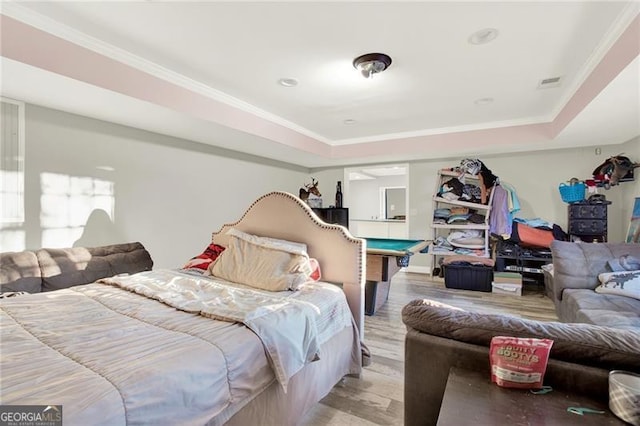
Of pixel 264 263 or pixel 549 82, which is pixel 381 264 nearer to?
pixel 264 263

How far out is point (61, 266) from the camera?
2.55 m

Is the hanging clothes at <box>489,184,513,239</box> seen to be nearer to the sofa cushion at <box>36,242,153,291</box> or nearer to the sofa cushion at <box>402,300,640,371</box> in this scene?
the sofa cushion at <box>402,300,640,371</box>

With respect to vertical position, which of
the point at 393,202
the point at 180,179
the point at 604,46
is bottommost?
the point at 393,202

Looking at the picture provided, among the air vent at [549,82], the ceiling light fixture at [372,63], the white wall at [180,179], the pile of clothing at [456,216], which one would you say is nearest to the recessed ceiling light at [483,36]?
the ceiling light fixture at [372,63]

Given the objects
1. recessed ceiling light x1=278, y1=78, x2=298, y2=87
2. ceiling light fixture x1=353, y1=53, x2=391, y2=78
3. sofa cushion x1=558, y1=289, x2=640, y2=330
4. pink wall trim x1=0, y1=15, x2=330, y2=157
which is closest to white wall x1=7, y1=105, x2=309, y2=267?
pink wall trim x1=0, y1=15, x2=330, y2=157

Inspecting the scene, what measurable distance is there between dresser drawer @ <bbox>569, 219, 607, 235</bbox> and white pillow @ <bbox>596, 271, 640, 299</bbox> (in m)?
2.08

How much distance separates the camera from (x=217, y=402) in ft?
3.79

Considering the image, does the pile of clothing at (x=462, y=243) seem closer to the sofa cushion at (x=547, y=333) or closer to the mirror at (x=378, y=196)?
the sofa cushion at (x=547, y=333)

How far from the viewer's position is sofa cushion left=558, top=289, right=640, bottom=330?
6.57 ft

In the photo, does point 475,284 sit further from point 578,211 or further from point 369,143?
point 369,143

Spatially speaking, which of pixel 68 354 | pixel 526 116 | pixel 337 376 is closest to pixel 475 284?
pixel 526 116

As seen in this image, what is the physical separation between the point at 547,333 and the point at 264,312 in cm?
121

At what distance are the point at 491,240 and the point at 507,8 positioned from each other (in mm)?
3953

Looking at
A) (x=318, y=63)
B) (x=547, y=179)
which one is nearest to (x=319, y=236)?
(x=318, y=63)
